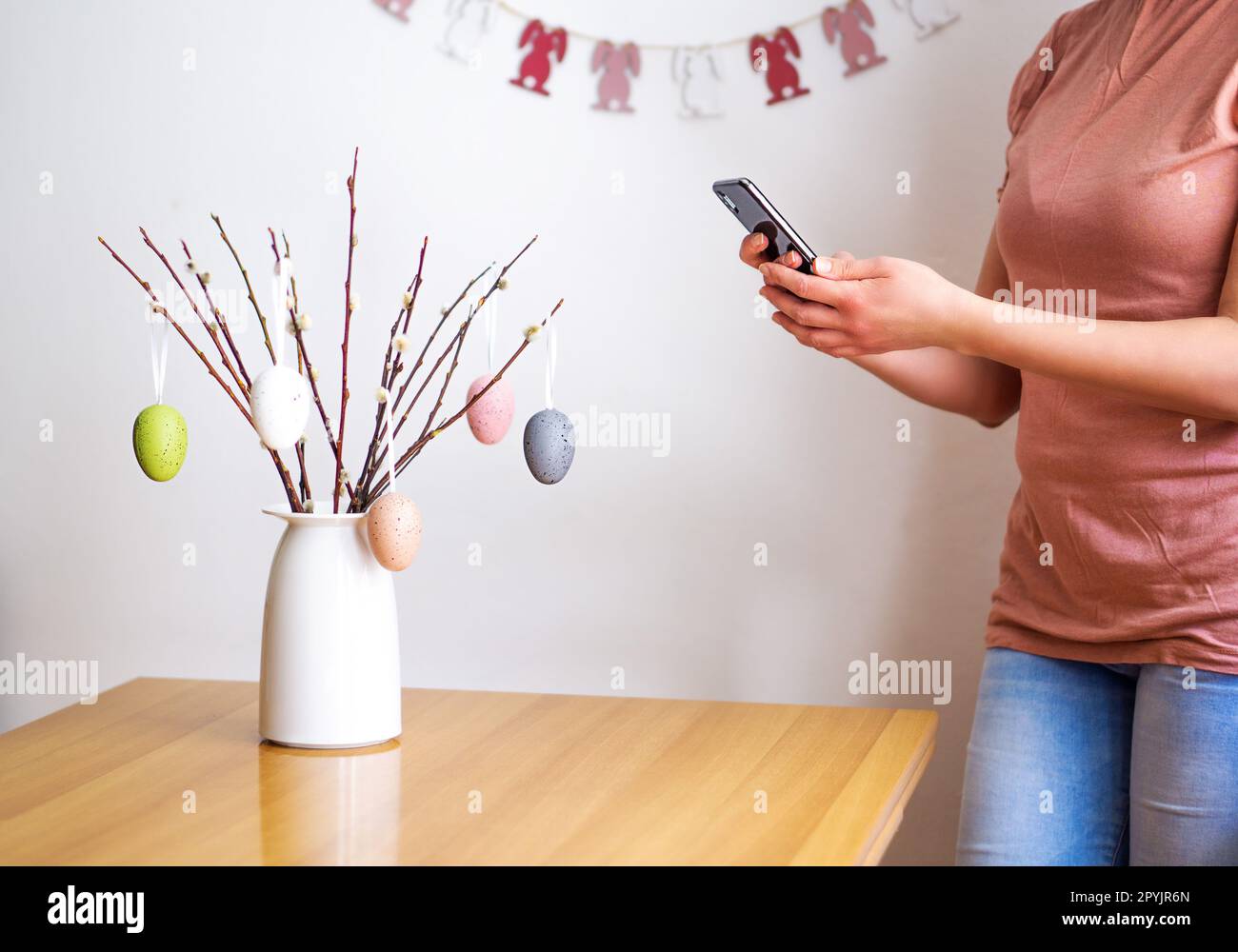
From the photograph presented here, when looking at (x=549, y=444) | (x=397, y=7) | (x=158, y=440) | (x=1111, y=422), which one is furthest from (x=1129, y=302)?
(x=397, y=7)

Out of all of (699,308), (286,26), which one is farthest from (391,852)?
(286,26)

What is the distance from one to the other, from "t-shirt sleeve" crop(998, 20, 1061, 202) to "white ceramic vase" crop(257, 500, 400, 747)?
73 centimetres

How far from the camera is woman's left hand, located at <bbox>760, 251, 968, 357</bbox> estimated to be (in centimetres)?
102

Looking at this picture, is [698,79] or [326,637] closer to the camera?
[326,637]

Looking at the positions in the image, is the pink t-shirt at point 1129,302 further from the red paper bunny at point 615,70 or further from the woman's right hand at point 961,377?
the red paper bunny at point 615,70

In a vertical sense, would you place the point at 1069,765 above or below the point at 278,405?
below

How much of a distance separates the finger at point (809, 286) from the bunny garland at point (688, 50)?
55cm

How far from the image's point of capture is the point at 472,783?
982mm

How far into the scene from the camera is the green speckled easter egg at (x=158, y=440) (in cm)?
105

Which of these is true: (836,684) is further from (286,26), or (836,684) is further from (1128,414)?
(286,26)

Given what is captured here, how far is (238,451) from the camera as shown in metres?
1.74

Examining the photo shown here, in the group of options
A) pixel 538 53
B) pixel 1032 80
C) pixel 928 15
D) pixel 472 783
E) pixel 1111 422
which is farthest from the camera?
pixel 538 53

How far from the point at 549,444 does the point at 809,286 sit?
267 mm

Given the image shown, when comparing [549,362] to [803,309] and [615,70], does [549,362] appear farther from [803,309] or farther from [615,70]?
[615,70]
